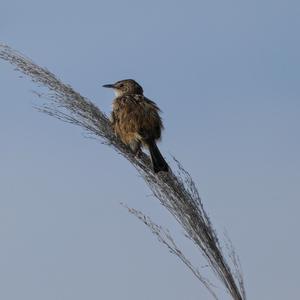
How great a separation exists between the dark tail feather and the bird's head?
110cm

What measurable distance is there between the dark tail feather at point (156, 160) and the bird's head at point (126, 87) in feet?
3.62

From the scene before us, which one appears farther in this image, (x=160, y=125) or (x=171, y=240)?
(x=160, y=125)

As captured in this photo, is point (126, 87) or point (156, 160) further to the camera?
point (126, 87)

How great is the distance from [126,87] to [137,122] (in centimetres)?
96

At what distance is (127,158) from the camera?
482 centimetres

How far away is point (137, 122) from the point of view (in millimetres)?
6176

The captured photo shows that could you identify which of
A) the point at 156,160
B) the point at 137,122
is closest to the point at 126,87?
the point at 137,122

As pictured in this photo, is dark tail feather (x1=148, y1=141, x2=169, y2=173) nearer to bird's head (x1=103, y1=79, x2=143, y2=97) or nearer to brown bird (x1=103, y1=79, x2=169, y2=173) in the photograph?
brown bird (x1=103, y1=79, x2=169, y2=173)

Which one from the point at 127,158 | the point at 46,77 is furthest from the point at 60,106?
the point at 127,158

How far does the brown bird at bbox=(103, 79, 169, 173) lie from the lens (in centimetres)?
604

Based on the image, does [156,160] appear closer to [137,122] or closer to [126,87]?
[137,122]

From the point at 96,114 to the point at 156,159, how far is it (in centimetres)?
74

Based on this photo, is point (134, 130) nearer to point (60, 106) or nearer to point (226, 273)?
point (60, 106)

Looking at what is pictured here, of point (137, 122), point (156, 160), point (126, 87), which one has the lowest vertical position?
point (156, 160)
